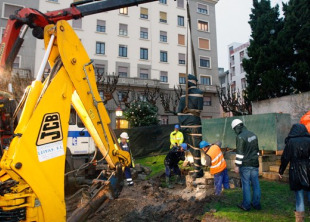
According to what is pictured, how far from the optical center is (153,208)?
6.12 metres

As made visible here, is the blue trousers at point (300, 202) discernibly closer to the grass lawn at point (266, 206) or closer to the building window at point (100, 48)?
the grass lawn at point (266, 206)

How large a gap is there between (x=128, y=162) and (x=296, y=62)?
40.7 ft

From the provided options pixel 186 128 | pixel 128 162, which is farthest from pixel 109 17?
pixel 128 162

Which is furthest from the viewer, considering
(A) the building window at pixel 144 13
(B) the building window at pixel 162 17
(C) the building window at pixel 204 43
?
(C) the building window at pixel 204 43

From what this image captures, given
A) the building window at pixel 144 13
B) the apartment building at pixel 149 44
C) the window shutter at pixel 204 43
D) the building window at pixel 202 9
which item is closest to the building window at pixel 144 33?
the apartment building at pixel 149 44

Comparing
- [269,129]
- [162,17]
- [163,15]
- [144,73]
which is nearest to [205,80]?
[144,73]

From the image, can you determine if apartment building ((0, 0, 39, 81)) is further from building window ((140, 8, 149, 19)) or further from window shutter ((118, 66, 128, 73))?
building window ((140, 8, 149, 19))

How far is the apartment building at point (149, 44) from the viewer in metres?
28.0

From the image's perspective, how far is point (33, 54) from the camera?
25422mm

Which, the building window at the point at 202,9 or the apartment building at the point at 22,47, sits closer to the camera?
the apartment building at the point at 22,47

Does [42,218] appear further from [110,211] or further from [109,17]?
[109,17]

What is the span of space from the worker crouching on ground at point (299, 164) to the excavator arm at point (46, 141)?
12.3ft

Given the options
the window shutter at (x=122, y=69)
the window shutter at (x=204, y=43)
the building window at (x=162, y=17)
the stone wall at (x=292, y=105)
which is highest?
the building window at (x=162, y=17)

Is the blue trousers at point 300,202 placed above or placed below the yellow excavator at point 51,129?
below
